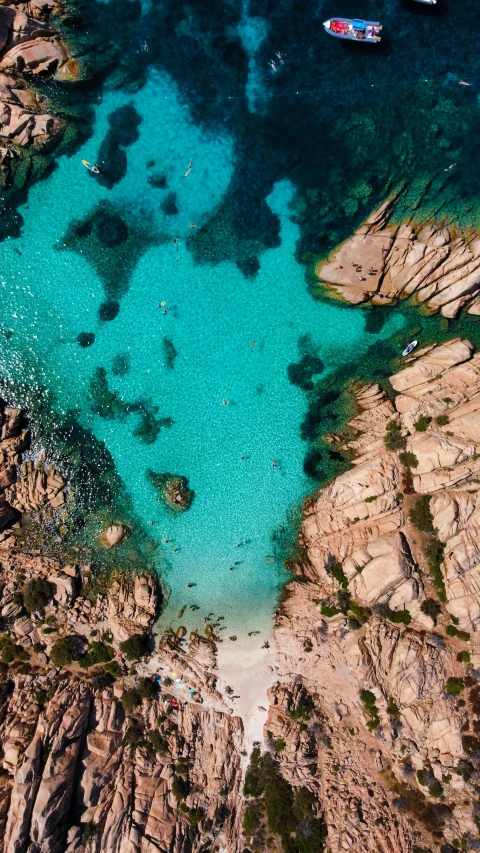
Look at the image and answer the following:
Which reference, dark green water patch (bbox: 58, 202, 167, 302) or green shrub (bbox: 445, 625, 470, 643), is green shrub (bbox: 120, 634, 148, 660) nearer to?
green shrub (bbox: 445, 625, 470, 643)

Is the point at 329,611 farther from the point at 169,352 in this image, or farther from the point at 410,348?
the point at 169,352

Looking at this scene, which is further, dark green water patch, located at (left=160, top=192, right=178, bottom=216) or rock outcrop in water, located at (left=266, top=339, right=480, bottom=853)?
dark green water patch, located at (left=160, top=192, right=178, bottom=216)

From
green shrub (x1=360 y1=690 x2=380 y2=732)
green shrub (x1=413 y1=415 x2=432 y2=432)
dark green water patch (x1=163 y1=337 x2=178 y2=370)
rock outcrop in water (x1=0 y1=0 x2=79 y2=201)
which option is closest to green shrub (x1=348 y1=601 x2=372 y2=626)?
green shrub (x1=360 y1=690 x2=380 y2=732)

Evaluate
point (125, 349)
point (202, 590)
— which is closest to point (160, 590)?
point (202, 590)

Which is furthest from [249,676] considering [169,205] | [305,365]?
[169,205]

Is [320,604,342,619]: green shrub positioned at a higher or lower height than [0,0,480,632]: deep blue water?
lower

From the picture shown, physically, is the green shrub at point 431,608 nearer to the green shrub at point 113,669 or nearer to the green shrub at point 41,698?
the green shrub at point 113,669
